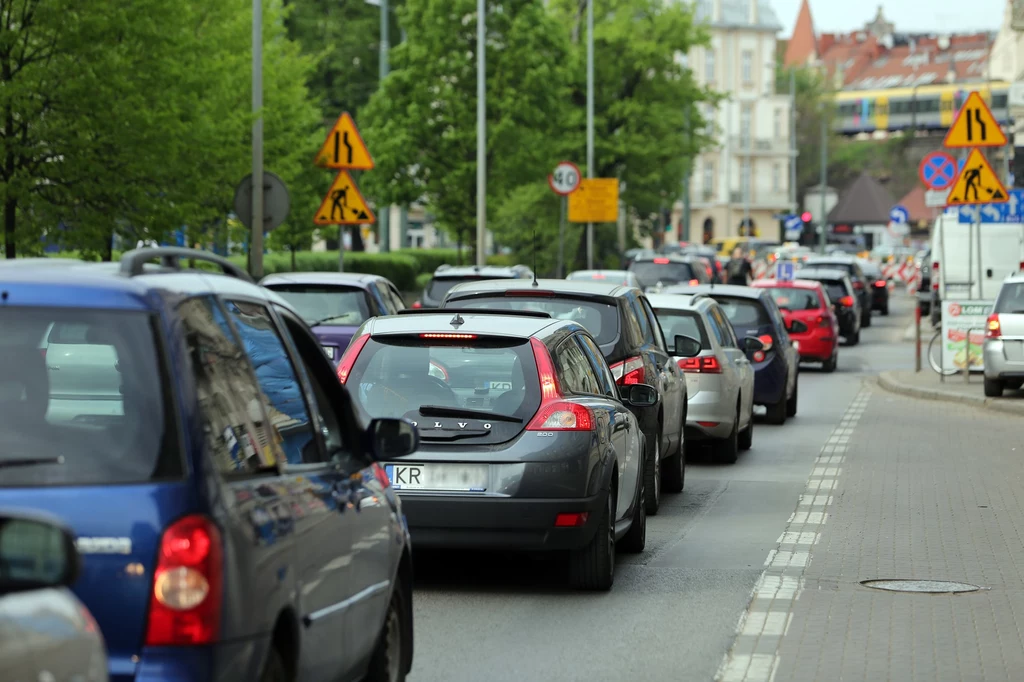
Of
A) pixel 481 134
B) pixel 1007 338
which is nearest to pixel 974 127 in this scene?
pixel 1007 338

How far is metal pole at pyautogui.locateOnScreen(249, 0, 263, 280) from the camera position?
25.7 meters

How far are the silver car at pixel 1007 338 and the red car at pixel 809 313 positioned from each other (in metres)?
8.29

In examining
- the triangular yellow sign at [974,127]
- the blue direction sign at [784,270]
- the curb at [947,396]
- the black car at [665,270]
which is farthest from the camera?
the blue direction sign at [784,270]

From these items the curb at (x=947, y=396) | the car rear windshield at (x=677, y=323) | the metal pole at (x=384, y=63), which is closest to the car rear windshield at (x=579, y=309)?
the car rear windshield at (x=677, y=323)

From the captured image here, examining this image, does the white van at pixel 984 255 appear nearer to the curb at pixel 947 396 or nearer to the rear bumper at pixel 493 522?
the curb at pixel 947 396

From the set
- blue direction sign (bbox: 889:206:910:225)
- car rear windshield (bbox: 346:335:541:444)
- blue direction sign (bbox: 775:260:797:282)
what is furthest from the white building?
car rear windshield (bbox: 346:335:541:444)

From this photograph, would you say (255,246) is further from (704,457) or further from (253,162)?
(704,457)

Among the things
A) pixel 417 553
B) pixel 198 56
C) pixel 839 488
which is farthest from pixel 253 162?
pixel 417 553

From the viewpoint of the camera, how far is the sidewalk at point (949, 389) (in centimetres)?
2485

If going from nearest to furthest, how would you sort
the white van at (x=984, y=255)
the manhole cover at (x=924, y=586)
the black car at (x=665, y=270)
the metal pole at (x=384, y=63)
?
the manhole cover at (x=924, y=586), the black car at (x=665, y=270), the white van at (x=984, y=255), the metal pole at (x=384, y=63)

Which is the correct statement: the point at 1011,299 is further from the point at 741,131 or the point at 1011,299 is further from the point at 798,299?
the point at 741,131

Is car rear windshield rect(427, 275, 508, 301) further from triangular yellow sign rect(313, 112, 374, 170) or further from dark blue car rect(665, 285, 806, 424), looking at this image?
dark blue car rect(665, 285, 806, 424)

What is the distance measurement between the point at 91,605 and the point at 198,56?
20.3 metres

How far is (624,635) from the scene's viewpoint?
8781 millimetres
